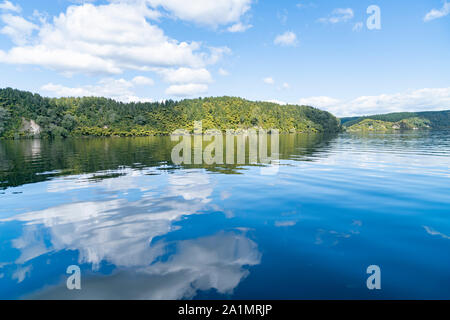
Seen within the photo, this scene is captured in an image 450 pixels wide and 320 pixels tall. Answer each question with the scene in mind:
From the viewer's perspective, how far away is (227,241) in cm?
1051

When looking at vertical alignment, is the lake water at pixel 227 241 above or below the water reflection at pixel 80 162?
below

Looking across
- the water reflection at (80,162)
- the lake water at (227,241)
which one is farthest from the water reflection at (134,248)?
the water reflection at (80,162)

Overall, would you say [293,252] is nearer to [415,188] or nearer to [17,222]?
[17,222]

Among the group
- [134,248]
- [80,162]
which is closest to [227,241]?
[134,248]

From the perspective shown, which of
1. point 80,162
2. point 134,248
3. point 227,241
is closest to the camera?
point 134,248

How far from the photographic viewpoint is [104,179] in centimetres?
2420

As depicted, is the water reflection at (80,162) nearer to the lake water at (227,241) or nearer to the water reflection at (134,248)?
the lake water at (227,241)

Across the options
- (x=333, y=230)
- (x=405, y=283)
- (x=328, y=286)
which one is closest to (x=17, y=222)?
(x=328, y=286)

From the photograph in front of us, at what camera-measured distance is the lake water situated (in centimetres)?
745

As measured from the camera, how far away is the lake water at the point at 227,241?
24.4 ft

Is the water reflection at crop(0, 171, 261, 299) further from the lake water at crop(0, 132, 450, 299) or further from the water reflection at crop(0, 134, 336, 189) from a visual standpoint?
the water reflection at crop(0, 134, 336, 189)

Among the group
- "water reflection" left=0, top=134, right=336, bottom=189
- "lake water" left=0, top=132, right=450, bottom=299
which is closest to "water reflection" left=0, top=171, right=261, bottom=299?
"lake water" left=0, top=132, right=450, bottom=299

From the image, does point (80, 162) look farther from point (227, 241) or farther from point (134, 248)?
point (227, 241)

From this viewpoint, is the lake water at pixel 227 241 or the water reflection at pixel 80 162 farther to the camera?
the water reflection at pixel 80 162
